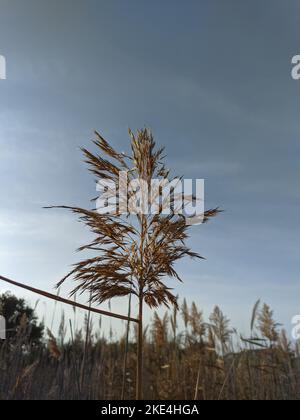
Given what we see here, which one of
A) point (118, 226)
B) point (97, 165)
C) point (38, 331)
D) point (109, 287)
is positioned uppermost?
point (97, 165)

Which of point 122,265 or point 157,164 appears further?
point 157,164

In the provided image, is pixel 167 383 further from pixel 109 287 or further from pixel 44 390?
pixel 109 287

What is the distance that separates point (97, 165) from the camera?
3.54m

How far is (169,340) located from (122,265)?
5670mm

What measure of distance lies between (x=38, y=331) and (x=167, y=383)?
2007 cm

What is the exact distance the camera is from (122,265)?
3.36 meters

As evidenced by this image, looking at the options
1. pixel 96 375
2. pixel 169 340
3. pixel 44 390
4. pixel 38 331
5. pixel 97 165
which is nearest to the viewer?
pixel 97 165

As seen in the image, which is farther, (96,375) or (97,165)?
(96,375)

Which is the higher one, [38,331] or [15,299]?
[15,299]
